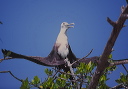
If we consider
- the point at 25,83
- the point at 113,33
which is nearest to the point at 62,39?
the point at 25,83

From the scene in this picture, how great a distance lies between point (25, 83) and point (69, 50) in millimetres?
1295

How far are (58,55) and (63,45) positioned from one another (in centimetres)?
18

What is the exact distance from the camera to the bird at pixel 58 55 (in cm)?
164

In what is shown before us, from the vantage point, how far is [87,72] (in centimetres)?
117

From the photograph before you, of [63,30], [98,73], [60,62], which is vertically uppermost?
[63,30]

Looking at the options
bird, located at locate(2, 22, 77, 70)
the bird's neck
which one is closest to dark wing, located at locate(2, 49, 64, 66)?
bird, located at locate(2, 22, 77, 70)

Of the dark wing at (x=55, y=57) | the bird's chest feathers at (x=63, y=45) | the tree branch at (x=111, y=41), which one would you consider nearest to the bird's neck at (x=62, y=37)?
the bird's chest feathers at (x=63, y=45)

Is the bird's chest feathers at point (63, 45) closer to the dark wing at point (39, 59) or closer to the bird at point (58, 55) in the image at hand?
the bird at point (58, 55)

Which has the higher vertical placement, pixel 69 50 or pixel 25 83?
pixel 69 50

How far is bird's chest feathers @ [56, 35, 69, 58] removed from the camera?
2.18 metres

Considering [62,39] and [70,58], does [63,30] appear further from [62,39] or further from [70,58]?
[70,58]

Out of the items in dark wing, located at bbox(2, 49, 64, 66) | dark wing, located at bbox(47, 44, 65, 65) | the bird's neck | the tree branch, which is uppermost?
the bird's neck

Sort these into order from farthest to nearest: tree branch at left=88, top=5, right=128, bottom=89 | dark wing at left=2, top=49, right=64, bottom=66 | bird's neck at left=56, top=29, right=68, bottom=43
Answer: bird's neck at left=56, top=29, right=68, bottom=43, dark wing at left=2, top=49, right=64, bottom=66, tree branch at left=88, top=5, right=128, bottom=89

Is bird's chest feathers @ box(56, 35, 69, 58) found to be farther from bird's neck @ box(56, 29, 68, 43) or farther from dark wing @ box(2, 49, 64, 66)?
dark wing @ box(2, 49, 64, 66)
